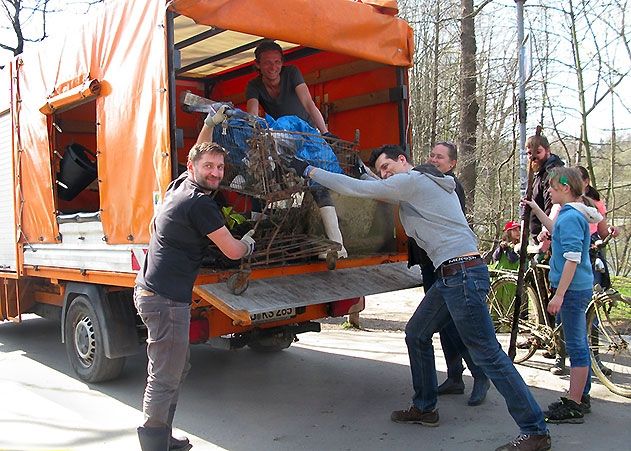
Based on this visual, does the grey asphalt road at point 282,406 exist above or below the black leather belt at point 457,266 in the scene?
below

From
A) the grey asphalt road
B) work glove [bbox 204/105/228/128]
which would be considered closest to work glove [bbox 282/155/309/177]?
work glove [bbox 204/105/228/128]

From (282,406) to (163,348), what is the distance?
1670 mm

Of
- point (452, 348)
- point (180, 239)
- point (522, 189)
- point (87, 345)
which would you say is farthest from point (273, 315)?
point (522, 189)

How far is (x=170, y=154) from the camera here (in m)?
4.02

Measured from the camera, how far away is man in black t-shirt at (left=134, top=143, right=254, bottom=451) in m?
3.46

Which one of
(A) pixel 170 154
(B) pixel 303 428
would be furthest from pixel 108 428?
(A) pixel 170 154

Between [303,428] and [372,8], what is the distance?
11.2 feet

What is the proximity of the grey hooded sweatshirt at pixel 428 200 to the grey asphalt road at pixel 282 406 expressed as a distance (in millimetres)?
1321

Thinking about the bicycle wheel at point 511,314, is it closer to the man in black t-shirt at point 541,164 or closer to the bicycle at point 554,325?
the bicycle at point 554,325

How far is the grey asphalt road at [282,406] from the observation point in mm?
4098

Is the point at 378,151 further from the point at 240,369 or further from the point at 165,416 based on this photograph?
the point at 240,369

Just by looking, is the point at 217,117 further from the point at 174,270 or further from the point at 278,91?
the point at 278,91

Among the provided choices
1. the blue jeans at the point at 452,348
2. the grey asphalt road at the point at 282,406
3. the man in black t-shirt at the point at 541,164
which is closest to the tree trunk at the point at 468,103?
the grey asphalt road at the point at 282,406

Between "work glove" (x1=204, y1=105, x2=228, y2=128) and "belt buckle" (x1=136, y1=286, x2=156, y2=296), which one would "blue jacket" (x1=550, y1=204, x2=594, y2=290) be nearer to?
"work glove" (x1=204, y1=105, x2=228, y2=128)
